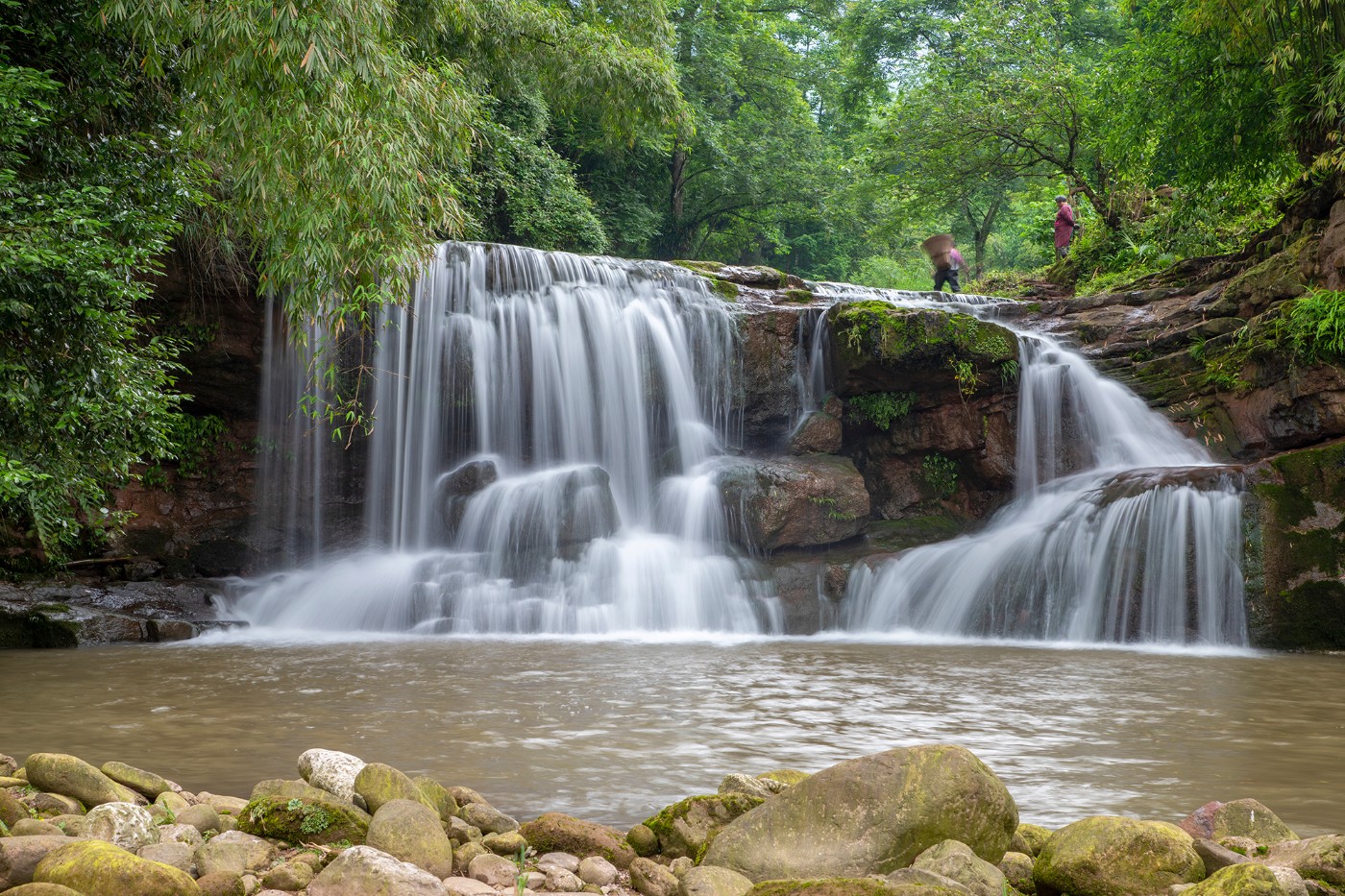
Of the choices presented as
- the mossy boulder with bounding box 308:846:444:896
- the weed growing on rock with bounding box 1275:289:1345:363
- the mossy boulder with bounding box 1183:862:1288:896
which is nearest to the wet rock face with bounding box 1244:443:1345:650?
the weed growing on rock with bounding box 1275:289:1345:363

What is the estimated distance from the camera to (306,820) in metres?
3.27

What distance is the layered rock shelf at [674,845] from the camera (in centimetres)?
266

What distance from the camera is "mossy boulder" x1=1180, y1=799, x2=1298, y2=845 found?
3.30m

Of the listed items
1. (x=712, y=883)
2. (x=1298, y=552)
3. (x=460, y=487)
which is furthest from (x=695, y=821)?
(x=460, y=487)

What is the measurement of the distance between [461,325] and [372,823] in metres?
11.3

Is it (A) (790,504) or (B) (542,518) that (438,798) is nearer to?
(B) (542,518)

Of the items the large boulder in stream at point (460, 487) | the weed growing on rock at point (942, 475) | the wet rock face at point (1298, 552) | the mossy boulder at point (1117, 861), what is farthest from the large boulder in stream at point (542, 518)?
the mossy boulder at point (1117, 861)

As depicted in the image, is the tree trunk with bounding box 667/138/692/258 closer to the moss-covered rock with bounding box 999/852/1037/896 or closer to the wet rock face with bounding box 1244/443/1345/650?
the wet rock face with bounding box 1244/443/1345/650

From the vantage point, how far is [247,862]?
9.87 ft

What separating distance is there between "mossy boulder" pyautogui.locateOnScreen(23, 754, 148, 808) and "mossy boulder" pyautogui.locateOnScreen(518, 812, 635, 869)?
4.57ft

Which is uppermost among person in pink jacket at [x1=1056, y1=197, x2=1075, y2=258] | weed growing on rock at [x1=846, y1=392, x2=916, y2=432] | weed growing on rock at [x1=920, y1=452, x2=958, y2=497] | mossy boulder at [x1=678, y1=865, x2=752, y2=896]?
person in pink jacket at [x1=1056, y1=197, x2=1075, y2=258]

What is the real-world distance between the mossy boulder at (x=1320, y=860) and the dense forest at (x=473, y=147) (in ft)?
21.2

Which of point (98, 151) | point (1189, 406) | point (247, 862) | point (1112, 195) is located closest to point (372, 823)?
point (247, 862)

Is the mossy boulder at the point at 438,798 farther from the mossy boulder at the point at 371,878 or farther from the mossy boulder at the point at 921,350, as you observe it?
the mossy boulder at the point at 921,350
